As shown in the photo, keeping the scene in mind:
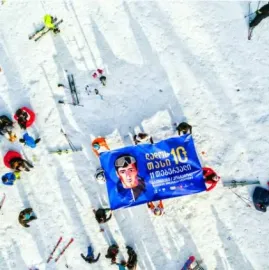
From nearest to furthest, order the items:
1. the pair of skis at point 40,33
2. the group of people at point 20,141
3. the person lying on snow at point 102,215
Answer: the person lying on snow at point 102,215 < the group of people at point 20,141 < the pair of skis at point 40,33

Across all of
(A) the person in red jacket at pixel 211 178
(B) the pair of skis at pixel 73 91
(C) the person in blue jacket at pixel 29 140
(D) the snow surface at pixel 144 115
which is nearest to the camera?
(A) the person in red jacket at pixel 211 178

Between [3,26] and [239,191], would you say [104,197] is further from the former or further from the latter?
[3,26]

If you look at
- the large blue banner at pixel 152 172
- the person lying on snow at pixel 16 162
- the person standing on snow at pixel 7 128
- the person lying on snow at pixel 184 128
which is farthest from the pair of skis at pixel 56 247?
the person lying on snow at pixel 184 128

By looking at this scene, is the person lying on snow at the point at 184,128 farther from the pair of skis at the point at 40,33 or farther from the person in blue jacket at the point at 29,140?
the pair of skis at the point at 40,33

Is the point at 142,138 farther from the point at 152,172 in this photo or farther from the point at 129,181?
the point at 129,181

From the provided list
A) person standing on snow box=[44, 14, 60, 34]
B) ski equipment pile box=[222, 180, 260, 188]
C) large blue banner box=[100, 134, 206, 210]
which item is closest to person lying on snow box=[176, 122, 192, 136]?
large blue banner box=[100, 134, 206, 210]

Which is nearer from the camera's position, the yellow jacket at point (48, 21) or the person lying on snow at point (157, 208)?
the person lying on snow at point (157, 208)

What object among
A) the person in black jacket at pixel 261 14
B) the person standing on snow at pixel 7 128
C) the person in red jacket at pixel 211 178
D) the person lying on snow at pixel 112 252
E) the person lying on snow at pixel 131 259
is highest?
the person in black jacket at pixel 261 14

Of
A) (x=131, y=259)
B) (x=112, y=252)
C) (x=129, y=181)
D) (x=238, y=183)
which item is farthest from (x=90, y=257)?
(x=238, y=183)
